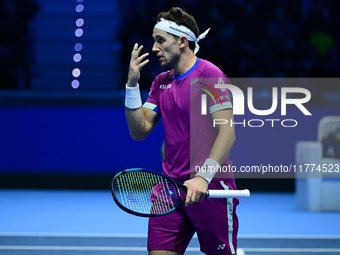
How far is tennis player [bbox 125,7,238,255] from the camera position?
2.49 metres

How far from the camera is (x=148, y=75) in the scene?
28.4ft

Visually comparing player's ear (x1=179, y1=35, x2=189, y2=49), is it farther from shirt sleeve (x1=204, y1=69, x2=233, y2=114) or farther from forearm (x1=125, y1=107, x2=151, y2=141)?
forearm (x1=125, y1=107, x2=151, y2=141)

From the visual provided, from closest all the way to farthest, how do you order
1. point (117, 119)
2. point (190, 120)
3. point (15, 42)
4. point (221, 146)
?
point (221, 146)
point (190, 120)
point (117, 119)
point (15, 42)

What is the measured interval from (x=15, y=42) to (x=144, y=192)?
7.24 meters

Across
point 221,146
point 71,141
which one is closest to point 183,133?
point 221,146

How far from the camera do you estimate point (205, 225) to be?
99.0 inches

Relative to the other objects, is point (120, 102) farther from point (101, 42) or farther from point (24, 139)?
point (101, 42)

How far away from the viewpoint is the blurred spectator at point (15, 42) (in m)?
8.84

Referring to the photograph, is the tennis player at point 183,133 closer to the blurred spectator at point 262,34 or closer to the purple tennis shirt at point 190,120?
the purple tennis shirt at point 190,120

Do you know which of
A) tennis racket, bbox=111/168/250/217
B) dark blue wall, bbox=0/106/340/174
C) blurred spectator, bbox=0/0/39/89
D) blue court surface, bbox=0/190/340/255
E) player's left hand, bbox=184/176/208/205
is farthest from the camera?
blurred spectator, bbox=0/0/39/89

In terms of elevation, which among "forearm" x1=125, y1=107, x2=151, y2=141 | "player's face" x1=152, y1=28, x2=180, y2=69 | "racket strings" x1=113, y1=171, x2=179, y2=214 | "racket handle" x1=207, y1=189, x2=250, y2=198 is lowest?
"racket strings" x1=113, y1=171, x2=179, y2=214

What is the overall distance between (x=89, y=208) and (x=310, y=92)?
13.0 ft

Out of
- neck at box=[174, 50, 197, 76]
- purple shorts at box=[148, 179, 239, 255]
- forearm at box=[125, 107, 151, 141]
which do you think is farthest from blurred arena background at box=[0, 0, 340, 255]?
neck at box=[174, 50, 197, 76]

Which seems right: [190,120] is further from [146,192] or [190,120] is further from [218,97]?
[146,192]
